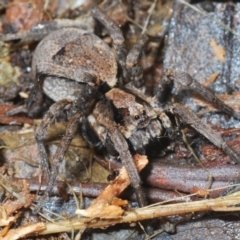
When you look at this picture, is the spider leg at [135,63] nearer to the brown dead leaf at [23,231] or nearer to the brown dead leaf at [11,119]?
the brown dead leaf at [11,119]

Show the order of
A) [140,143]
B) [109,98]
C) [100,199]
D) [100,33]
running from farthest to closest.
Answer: [100,33], [109,98], [140,143], [100,199]

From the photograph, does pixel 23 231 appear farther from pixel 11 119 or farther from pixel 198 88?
pixel 198 88

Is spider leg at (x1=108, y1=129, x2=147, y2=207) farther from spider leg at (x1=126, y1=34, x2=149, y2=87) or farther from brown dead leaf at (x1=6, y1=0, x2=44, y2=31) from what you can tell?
brown dead leaf at (x1=6, y1=0, x2=44, y2=31)

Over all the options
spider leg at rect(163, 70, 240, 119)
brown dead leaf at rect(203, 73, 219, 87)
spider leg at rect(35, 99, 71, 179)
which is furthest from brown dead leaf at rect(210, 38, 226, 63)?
spider leg at rect(35, 99, 71, 179)

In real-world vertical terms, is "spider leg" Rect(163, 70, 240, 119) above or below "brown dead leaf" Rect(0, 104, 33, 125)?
above

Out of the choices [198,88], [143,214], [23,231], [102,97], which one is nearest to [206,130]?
[198,88]

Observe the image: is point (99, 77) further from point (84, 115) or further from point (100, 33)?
point (100, 33)

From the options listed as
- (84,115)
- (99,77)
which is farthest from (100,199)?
(99,77)
